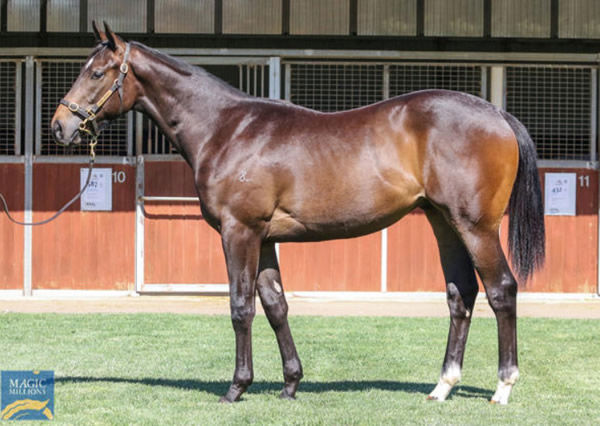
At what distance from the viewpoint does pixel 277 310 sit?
222 inches

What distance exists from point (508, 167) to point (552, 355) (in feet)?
8.48

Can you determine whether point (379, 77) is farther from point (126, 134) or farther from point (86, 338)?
point (86, 338)

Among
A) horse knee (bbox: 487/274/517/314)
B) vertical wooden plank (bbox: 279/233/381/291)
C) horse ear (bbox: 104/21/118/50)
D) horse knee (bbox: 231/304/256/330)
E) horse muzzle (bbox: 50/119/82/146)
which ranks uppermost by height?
horse ear (bbox: 104/21/118/50)

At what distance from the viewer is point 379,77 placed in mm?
12359

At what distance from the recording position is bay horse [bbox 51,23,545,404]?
5.35 meters

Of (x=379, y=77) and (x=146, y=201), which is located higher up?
(x=379, y=77)

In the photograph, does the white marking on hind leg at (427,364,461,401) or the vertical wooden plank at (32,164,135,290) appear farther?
the vertical wooden plank at (32,164,135,290)

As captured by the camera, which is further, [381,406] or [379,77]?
[379,77]

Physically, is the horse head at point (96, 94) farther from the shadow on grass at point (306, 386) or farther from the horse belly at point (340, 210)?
the shadow on grass at point (306, 386)

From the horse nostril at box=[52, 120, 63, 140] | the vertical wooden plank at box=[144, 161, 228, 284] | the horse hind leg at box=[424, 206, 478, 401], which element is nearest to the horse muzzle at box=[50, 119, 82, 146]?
the horse nostril at box=[52, 120, 63, 140]

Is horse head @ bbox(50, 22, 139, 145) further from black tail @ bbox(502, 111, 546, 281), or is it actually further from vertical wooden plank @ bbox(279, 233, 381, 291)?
vertical wooden plank @ bbox(279, 233, 381, 291)

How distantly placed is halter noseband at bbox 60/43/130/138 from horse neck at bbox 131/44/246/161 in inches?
3.2

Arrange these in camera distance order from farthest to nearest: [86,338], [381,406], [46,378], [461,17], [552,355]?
1. [461,17]
2. [86,338]
3. [552,355]
4. [46,378]
5. [381,406]

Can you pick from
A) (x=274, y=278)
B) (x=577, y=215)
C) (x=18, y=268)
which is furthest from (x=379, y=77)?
(x=274, y=278)
